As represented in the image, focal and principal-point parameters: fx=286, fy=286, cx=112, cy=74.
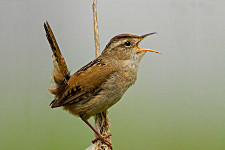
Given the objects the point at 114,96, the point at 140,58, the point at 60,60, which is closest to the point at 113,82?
the point at 114,96

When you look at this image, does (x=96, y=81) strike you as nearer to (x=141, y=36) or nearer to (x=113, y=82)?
(x=113, y=82)

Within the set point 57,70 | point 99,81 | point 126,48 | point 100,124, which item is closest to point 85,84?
point 99,81

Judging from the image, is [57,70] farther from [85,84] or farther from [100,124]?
[100,124]

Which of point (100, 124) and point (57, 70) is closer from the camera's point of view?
point (57, 70)

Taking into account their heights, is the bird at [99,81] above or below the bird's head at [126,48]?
below

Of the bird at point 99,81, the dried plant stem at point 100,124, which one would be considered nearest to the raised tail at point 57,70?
the bird at point 99,81

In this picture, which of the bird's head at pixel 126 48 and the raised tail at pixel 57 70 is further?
the bird's head at pixel 126 48

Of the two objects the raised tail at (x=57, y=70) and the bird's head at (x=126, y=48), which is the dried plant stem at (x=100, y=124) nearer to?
the bird's head at (x=126, y=48)
